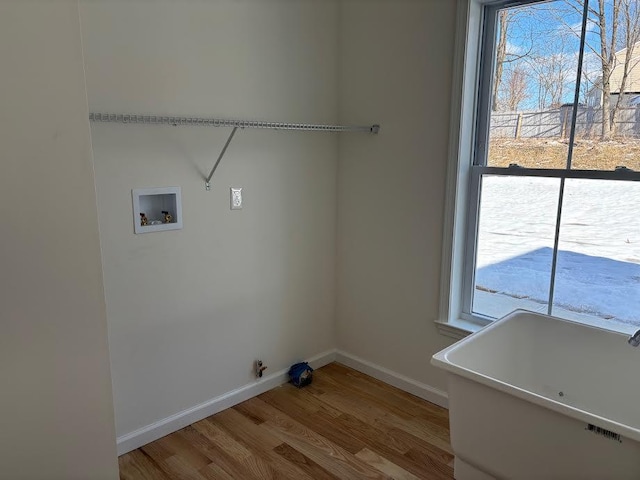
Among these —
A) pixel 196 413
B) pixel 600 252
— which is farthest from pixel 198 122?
pixel 600 252

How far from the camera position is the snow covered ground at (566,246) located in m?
2.02

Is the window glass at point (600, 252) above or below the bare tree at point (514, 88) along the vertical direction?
below

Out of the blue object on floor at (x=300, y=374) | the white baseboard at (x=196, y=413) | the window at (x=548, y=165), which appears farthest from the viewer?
the blue object on floor at (x=300, y=374)

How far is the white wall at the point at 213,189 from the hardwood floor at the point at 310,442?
18 cm

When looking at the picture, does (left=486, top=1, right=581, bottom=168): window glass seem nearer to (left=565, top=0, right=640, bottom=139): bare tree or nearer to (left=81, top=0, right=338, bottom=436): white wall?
(left=565, top=0, right=640, bottom=139): bare tree

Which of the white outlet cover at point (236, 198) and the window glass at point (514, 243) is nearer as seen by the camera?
the window glass at point (514, 243)

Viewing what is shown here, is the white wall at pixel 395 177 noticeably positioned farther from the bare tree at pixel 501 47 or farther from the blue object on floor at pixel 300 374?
the blue object on floor at pixel 300 374

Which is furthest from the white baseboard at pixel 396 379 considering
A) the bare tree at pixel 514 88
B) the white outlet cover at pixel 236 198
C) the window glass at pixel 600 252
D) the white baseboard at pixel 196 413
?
the bare tree at pixel 514 88

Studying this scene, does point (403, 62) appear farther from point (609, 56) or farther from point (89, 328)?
point (89, 328)

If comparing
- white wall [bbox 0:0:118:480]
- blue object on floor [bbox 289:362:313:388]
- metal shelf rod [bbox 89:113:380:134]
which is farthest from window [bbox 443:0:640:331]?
white wall [bbox 0:0:118:480]

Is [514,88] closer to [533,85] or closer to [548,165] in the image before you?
[533,85]

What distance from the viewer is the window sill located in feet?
7.98

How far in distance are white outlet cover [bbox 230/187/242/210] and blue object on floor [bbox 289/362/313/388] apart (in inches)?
39.5

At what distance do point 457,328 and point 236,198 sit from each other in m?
1.29
